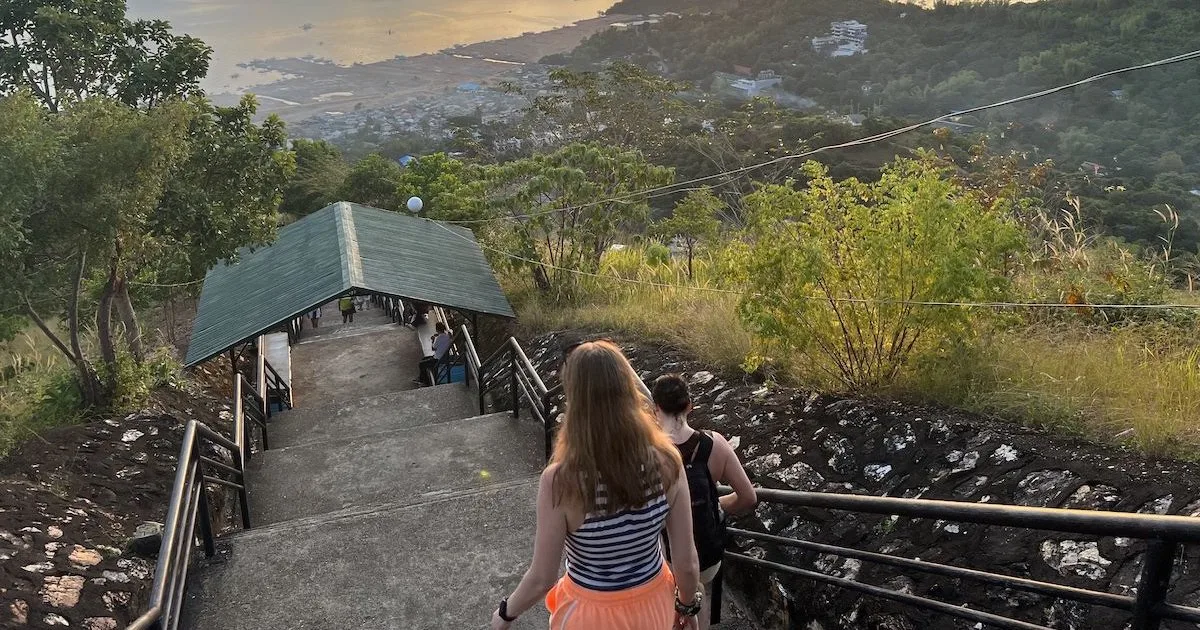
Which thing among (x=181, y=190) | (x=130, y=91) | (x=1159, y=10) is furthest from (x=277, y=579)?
(x=1159, y=10)

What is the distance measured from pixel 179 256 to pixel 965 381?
28.2 ft

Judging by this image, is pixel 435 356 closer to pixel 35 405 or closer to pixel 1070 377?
pixel 35 405

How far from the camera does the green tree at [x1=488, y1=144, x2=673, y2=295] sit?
12750 millimetres

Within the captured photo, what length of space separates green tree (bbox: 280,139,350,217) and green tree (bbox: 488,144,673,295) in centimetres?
1828

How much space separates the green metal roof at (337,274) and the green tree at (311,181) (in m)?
17.3

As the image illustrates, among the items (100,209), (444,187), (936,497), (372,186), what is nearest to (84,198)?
(100,209)

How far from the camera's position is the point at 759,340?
21.4 ft

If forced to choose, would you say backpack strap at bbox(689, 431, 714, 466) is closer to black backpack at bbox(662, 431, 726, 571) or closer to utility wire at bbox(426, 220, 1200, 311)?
black backpack at bbox(662, 431, 726, 571)

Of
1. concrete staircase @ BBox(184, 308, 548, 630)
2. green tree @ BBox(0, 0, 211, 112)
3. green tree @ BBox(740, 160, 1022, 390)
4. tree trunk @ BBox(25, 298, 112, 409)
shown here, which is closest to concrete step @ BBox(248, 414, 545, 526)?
concrete staircase @ BBox(184, 308, 548, 630)

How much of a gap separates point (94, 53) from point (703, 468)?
13.1 meters

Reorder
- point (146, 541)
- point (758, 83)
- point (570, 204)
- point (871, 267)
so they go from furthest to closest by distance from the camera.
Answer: point (758, 83) → point (570, 204) → point (871, 267) → point (146, 541)

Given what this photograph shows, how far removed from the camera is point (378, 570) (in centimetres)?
482

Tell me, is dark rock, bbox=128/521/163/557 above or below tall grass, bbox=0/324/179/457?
below

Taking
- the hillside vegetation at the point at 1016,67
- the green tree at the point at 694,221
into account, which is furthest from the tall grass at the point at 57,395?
the hillside vegetation at the point at 1016,67
